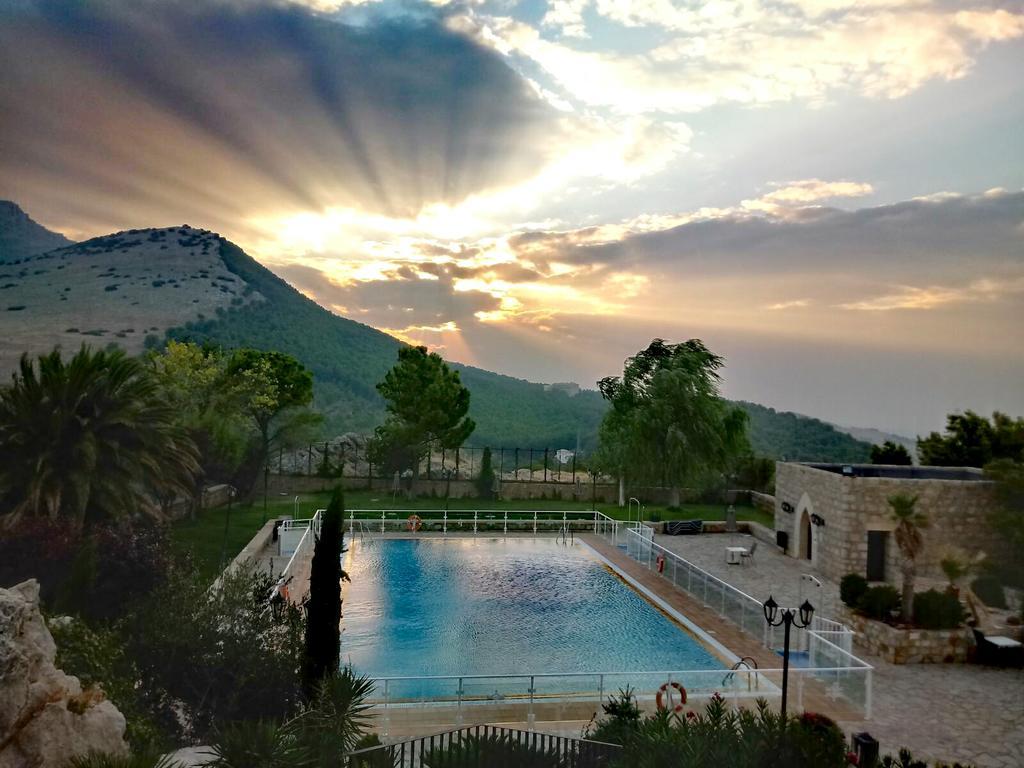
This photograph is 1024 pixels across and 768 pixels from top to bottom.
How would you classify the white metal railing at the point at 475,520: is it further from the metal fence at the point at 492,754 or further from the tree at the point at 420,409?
the metal fence at the point at 492,754

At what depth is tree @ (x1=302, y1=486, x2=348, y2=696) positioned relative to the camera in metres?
10.6

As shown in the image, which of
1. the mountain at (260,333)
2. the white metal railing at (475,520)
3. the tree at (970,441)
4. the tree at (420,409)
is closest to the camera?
the tree at (970,441)

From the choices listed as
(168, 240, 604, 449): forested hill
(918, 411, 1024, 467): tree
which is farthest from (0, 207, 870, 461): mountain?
(918, 411, 1024, 467): tree

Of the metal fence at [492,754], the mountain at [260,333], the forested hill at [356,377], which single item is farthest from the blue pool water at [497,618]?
the forested hill at [356,377]

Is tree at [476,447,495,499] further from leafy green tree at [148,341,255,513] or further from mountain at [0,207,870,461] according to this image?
mountain at [0,207,870,461]

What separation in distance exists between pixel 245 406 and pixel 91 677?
2631cm

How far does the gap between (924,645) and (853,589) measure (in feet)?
6.42

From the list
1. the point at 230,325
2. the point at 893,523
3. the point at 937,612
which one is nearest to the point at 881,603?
the point at 937,612

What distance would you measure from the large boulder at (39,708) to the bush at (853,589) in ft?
49.2

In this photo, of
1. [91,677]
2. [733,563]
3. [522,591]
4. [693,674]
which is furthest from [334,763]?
[733,563]

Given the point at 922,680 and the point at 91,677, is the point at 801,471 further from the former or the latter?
the point at 91,677

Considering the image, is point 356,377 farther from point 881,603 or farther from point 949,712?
point 949,712

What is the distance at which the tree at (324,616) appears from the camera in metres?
10.6

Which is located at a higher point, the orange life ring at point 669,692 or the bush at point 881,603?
the bush at point 881,603
